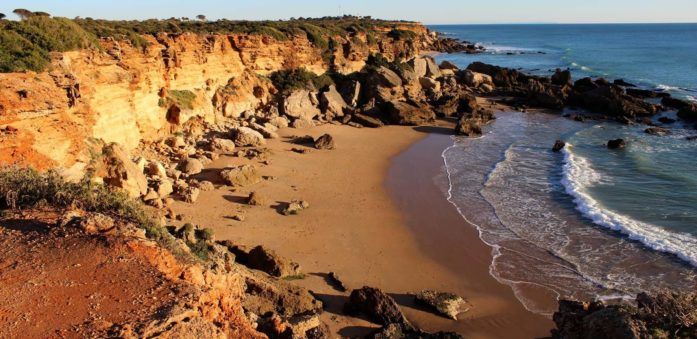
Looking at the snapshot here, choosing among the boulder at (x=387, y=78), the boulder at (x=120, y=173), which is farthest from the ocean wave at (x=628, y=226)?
the boulder at (x=387, y=78)

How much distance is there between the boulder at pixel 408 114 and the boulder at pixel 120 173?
2143 cm

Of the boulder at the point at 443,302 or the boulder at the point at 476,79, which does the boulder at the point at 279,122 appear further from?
the boulder at the point at 476,79

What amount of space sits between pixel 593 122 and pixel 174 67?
30.8 meters

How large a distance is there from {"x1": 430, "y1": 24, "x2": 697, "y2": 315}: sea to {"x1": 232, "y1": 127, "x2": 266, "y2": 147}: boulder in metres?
10.5

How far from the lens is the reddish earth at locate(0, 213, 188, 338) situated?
21.4ft

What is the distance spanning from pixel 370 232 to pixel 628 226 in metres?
9.41

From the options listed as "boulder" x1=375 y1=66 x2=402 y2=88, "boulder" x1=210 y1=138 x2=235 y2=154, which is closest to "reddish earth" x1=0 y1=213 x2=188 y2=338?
"boulder" x1=210 y1=138 x2=235 y2=154

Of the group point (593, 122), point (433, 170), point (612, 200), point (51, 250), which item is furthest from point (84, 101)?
point (593, 122)

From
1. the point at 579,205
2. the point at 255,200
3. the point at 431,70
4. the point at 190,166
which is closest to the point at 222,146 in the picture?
the point at 190,166

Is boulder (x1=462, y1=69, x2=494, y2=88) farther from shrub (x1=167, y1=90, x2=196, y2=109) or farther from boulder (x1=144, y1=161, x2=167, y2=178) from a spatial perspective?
boulder (x1=144, y1=161, x2=167, y2=178)

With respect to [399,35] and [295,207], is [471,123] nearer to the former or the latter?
[295,207]

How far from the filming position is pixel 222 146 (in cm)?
2631

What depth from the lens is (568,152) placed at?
96.5ft

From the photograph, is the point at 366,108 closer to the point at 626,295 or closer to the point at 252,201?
the point at 252,201
